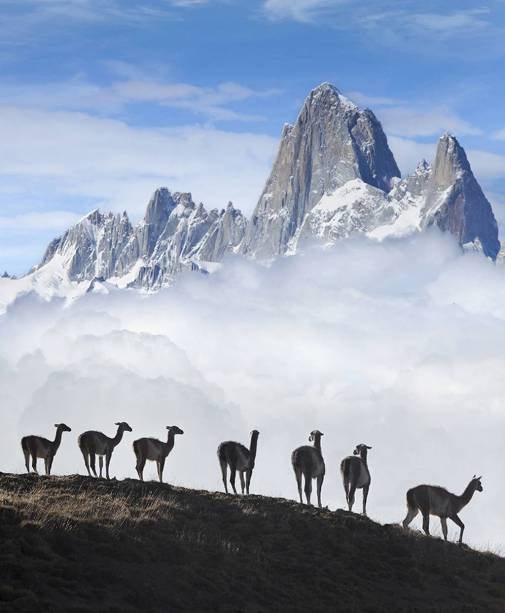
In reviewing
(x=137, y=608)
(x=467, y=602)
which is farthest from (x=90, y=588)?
(x=467, y=602)

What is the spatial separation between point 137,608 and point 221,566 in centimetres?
509

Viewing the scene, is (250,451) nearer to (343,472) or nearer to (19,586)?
(343,472)

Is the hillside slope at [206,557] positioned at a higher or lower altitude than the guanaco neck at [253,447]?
lower

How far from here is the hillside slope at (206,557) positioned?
27.8m

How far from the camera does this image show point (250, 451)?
157ft

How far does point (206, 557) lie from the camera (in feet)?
104

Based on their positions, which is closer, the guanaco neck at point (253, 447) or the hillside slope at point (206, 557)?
the hillside slope at point (206, 557)

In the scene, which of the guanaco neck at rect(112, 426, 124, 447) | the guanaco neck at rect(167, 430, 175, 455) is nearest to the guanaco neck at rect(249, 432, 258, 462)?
the guanaco neck at rect(167, 430, 175, 455)

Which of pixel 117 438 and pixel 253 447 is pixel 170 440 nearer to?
pixel 117 438

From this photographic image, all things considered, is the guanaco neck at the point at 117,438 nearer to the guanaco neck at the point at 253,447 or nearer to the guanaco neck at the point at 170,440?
the guanaco neck at the point at 170,440

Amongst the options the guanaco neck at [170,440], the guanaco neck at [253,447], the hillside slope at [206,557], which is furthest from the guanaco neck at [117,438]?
the hillside slope at [206,557]

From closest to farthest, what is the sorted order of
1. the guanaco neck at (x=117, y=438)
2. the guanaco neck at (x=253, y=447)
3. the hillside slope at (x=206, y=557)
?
the hillside slope at (x=206, y=557)
the guanaco neck at (x=253, y=447)
the guanaco neck at (x=117, y=438)

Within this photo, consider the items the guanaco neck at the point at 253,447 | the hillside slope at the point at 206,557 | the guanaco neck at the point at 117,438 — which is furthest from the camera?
the guanaco neck at the point at 117,438

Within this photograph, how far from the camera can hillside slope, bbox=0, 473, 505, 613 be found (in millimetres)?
27828
